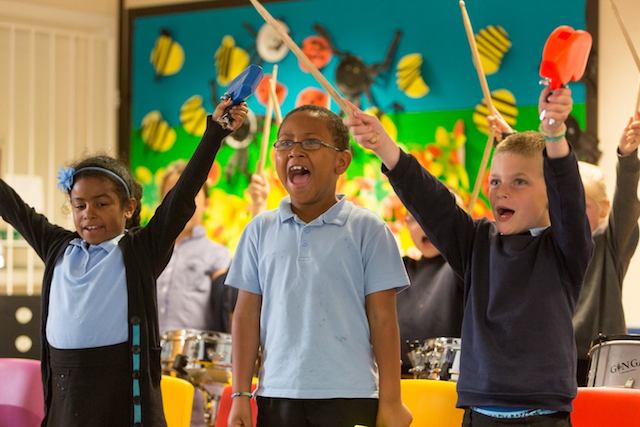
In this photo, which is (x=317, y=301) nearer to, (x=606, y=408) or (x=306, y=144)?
(x=306, y=144)

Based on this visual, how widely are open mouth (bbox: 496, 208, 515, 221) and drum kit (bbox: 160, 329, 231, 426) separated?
175cm

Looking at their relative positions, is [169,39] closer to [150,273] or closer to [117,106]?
Result: [117,106]

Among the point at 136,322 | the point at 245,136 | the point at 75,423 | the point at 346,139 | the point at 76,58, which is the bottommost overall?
the point at 75,423

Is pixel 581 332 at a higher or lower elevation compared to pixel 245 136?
lower

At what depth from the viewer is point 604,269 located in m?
3.05

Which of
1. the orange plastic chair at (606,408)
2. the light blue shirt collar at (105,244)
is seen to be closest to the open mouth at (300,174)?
the light blue shirt collar at (105,244)

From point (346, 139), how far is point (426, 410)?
0.62 m

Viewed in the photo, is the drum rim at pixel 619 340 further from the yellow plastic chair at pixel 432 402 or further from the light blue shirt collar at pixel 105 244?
the light blue shirt collar at pixel 105 244

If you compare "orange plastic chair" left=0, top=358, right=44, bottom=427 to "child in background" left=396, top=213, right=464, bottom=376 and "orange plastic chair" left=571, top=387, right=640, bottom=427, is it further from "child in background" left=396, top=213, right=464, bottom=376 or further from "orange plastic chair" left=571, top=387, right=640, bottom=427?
"orange plastic chair" left=571, top=387, right=640, bottom=427

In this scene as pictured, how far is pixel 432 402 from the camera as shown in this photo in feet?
7.27

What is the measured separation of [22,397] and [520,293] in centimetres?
139

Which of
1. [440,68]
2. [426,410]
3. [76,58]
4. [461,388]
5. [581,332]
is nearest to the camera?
[461,388]

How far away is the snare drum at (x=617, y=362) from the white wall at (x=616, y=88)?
1.75m

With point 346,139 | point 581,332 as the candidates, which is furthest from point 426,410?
point 581,332
